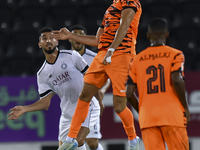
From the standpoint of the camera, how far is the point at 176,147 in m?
3.24

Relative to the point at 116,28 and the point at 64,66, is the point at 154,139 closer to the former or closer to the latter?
the point at 116,28

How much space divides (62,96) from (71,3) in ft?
14.0

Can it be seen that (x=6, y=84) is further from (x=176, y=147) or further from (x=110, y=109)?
(x=176, y=147)

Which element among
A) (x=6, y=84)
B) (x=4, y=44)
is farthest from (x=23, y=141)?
(x=4, y=44)

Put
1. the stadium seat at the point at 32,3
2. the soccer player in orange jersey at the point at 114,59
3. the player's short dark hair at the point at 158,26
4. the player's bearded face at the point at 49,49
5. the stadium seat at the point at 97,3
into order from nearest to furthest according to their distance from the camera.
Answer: the player's short dark hair at the point at 158,26 → the soccer player in orange jersey at the point at 114,59 → the player's bearded face at the point at 49,49 → the stadium seat at the point at 97,3 → the stadium seat at the point at 32,3

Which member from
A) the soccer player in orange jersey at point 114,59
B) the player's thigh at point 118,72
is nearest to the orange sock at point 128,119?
the soccer player in orange jersey at point 114,59

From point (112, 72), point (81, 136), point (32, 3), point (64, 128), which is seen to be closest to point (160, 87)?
point (112, 72)

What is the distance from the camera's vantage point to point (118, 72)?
4.40m

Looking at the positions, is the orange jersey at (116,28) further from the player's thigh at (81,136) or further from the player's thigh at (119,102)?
the player's thigh at (81,136)

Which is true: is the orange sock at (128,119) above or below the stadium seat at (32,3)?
below

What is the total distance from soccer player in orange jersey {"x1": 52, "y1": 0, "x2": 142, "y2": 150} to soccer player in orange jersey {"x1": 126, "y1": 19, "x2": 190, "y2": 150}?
98 centimetres

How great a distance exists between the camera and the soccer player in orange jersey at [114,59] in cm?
428

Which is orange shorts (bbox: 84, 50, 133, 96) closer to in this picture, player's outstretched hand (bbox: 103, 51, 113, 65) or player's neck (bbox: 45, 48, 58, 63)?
player's outstretched hand (bbox: 103, 51, 113, 65)

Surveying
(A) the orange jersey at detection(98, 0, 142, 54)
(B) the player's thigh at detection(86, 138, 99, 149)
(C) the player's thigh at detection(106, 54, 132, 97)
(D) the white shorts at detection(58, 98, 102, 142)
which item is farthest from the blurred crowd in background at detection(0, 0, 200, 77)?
(C) the player's thigh at detection(106, 54, 132, 97)
